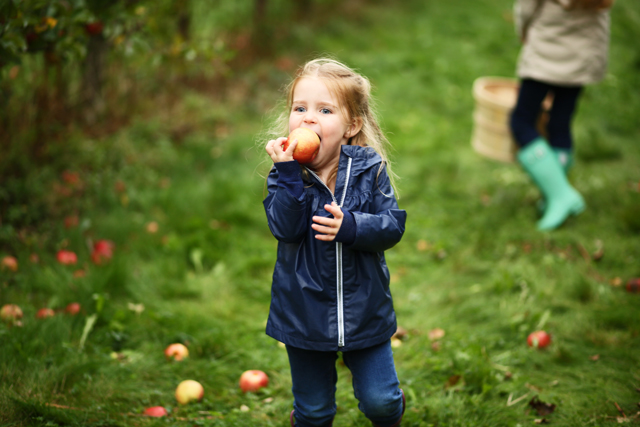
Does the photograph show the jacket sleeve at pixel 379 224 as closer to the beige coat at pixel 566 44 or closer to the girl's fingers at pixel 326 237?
the girl's fingers at pixel 326 237

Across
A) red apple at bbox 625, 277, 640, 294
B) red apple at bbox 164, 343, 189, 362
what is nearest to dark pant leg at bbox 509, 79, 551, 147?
red apple at bbox 625, 277, 640, 294

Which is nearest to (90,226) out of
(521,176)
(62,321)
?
(62,321)

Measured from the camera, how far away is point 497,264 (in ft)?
11.9

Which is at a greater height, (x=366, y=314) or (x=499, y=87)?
(x=499, y=87)

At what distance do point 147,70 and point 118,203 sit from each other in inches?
68.2

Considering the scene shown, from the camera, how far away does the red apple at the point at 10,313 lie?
8.82ft

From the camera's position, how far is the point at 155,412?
2.35m

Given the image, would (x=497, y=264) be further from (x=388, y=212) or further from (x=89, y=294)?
(x=89, y=294)

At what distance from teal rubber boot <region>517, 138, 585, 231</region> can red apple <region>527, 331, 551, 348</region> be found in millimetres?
1292

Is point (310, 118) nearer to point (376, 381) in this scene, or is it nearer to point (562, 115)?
point (376, 381)

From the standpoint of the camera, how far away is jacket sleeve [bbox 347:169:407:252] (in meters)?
1.78

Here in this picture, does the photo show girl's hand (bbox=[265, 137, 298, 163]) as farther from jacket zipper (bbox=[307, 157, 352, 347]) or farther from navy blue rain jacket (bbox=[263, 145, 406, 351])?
jacket zipper (bbox=[307, 157, 352, 347])

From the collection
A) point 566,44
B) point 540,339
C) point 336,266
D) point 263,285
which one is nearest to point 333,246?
point 336,266

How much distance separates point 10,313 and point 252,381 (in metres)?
1.25
